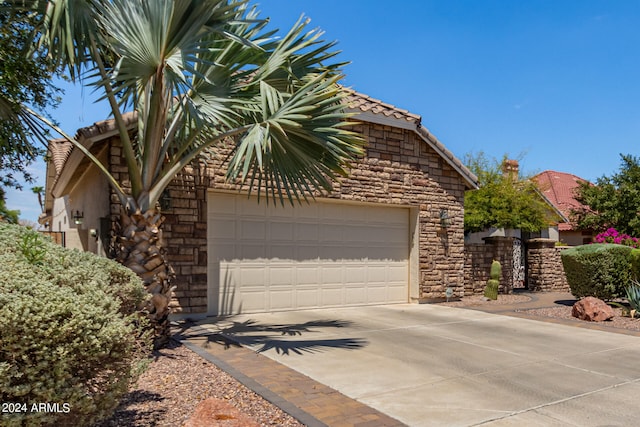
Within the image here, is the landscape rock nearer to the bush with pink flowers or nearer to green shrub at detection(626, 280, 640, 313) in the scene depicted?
green shrub at detection(626, 280, 640, 313)

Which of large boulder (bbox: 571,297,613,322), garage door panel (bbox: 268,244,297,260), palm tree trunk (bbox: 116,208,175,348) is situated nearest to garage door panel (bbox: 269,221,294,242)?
garage door panel (bbox: 268,244,297,260)

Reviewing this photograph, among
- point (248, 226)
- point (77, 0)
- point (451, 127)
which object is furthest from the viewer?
point (451, 127)

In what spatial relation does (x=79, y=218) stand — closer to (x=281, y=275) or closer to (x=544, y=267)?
(x=281, y=275)

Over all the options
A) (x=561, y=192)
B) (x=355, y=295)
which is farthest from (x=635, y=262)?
(x=561, y=192)

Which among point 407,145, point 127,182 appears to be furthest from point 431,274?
point 127,182

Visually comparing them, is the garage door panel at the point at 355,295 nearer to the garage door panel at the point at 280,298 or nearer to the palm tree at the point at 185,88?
the garage door panel at the point at 280,298

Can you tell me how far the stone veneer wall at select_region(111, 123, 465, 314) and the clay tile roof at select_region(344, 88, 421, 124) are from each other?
0.37 m

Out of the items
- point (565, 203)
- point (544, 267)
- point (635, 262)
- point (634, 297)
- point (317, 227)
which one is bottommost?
point (634, 297)

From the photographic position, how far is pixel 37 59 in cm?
776

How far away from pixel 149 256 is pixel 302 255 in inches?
191

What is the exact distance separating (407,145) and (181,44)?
7924mm

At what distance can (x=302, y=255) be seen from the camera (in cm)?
1097

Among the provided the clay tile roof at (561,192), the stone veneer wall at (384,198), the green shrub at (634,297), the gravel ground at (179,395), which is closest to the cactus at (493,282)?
the stone veneer wall at (384,198)

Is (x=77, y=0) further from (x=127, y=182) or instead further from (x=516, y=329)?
(x=516, y=329)
